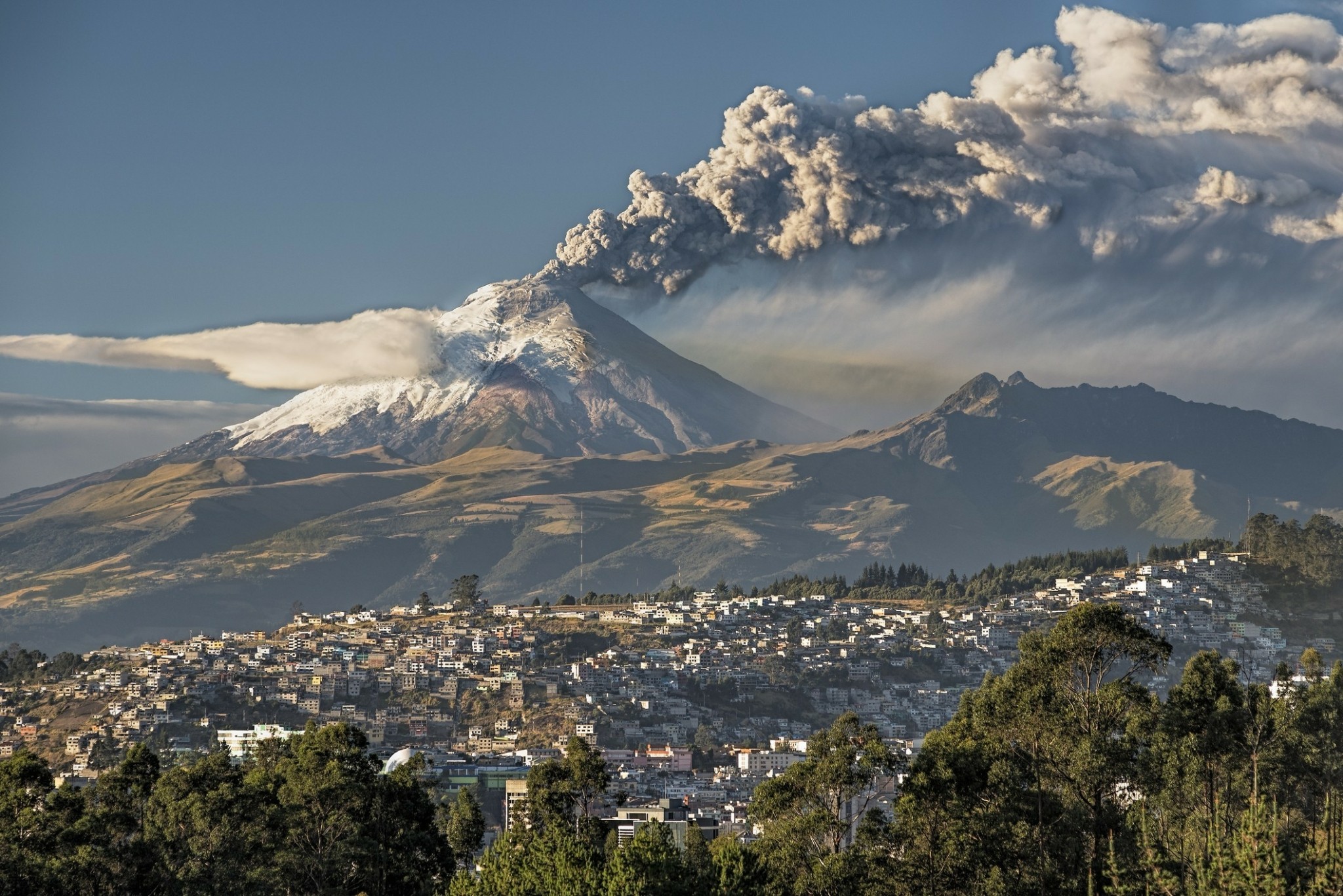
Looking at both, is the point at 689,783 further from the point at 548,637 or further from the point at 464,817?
the point at 548,637

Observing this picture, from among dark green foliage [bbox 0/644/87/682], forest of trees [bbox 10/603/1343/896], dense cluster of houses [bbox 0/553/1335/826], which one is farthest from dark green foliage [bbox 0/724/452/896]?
dark green foliage [bbox 0/644/87/682]

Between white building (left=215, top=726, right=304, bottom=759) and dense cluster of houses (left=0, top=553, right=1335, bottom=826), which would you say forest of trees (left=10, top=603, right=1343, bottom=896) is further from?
white building (left=215, top=726, right=304, bottom=759)

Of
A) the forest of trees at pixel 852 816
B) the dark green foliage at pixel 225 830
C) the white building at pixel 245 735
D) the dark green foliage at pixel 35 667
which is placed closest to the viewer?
the forest of trees at pixel 852 816

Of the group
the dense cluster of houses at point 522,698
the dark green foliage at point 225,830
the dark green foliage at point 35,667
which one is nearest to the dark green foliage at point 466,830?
the dark green foliage at point 225,830

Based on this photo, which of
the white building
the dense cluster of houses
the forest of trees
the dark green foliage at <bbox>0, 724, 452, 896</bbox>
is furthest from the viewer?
the white building

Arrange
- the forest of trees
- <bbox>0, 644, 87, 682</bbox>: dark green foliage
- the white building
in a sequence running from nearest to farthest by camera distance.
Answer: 1. the forest of trees
2. the white building
3. <bbox>0, 644, 87, 682</bbox>: dark green foliage

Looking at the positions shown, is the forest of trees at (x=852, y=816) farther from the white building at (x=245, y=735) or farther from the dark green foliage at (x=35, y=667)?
the dark green foliage at (x=35, y=667)

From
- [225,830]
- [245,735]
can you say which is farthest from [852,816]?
[245,735]

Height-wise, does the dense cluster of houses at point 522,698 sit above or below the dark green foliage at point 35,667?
below

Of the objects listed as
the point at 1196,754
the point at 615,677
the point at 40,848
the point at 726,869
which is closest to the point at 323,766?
the point at 40,848
